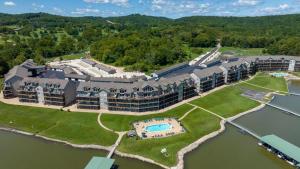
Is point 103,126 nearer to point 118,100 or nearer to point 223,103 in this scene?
point 118,100

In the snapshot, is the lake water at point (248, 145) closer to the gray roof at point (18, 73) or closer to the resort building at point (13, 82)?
the resort building at point (13, 82)

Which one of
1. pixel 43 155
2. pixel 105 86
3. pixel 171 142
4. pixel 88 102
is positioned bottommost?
pixel 43 155

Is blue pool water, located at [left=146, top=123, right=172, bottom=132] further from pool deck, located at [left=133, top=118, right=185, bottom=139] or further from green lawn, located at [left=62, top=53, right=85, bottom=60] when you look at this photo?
green lawn, located at [left=62, top=53, right=85, bottom=60]

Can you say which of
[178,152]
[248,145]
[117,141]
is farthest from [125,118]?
[248,145]

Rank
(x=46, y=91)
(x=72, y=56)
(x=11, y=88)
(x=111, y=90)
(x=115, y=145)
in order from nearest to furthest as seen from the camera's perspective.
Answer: (x=115, y=145)
(x=111, y=90)
(x=46, y=91)
(x=11, y=88)
(x=72, y=56)

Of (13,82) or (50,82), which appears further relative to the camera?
(13,82)

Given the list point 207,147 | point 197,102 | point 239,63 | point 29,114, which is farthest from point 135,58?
point 207,147

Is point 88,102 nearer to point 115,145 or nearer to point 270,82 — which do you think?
point 115,145

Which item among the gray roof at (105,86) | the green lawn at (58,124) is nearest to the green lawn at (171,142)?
the green lawn at (58,124)
